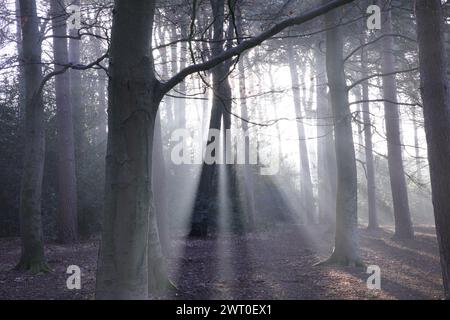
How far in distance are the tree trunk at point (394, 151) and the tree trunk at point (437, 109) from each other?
10046 mm

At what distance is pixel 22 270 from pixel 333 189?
44.7ft

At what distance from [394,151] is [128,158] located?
14605 mm

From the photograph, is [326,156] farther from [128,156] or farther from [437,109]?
[128,156]

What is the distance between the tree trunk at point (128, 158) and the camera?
14.8 ft

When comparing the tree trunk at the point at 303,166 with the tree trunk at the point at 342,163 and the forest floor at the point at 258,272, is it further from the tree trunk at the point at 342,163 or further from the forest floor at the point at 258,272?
the tree trunk at the point at 342,163

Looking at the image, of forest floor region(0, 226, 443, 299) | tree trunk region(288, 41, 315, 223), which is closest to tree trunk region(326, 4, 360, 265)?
forest floor region(0, 226, 443, 299)

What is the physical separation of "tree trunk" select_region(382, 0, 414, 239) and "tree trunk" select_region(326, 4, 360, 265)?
6087 millimetres

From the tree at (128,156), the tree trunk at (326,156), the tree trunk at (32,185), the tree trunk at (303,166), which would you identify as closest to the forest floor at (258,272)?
the tree trunk at (32,185)

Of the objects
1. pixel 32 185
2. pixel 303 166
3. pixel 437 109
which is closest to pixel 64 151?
pixel 32 185

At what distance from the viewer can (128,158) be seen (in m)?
4.52

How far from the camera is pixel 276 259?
12.1 m

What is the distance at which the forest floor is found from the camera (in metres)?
8.10
